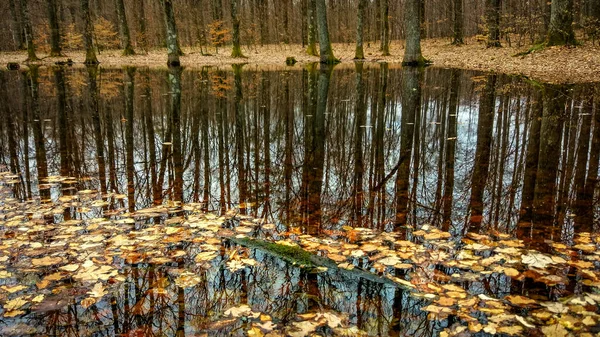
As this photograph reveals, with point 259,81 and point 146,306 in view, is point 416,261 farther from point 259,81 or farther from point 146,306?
point 259,81

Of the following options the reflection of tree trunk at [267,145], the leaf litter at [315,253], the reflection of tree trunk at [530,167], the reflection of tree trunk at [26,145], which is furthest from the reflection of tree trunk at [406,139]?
the reflection of tree trunk at [26,145]

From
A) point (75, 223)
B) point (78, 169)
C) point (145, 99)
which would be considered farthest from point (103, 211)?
point (145, 99)

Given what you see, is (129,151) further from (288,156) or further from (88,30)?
(88,30)

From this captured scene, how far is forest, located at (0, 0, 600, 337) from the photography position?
2793mm

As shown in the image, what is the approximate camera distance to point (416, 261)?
11.4 ft

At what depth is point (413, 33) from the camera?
18438mm

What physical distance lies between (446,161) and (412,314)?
4.05 m

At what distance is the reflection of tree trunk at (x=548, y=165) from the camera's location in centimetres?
433

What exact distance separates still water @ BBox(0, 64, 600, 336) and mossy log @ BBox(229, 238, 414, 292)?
0.09 meters

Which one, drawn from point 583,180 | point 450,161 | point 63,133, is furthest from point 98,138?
point 583,180

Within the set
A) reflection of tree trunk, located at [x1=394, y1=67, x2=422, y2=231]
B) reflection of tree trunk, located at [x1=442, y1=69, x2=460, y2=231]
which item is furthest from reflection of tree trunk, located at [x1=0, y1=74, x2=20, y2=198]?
reflection of tree trunk, located at [x1=442, y1=69, x2=460, y2=231]

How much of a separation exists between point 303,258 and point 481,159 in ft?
13.4

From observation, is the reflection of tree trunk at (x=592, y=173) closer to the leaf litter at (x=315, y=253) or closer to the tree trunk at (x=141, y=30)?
the leaf litter at (x=315, y=253)

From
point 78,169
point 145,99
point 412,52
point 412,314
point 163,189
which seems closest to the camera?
point 412,314
